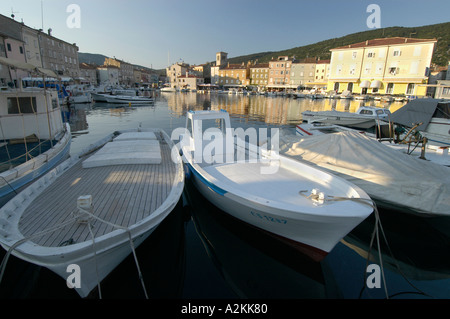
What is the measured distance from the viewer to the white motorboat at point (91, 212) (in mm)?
3797

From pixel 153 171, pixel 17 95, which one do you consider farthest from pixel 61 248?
pixel 17 95

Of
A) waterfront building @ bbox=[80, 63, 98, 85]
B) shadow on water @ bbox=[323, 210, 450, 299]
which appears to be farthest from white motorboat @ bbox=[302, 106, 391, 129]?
waterfront building @ bbox=[80, 63, 98, 85]

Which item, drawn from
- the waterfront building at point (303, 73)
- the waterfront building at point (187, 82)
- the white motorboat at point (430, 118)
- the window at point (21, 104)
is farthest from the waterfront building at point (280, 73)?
the window at point (21, 104)

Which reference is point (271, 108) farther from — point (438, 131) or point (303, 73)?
point (303, 73)

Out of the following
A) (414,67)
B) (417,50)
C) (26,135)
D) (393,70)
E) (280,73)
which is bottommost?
(26,135)

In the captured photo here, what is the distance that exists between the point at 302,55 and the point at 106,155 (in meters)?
173

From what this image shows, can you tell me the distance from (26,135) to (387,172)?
558 inches

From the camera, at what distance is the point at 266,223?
5.53 meters

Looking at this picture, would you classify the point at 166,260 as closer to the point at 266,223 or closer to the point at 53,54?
the point at 266,223

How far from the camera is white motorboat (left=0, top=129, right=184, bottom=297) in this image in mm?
3797

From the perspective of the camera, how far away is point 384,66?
64.2 metres

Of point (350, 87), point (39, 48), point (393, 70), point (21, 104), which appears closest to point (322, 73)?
point (350, 87)

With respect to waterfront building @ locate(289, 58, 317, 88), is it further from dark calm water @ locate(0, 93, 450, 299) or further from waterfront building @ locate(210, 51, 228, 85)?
dark calm water @ locate(0, 93, 450, 299)

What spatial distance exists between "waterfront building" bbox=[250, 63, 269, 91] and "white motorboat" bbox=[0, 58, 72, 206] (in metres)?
103
